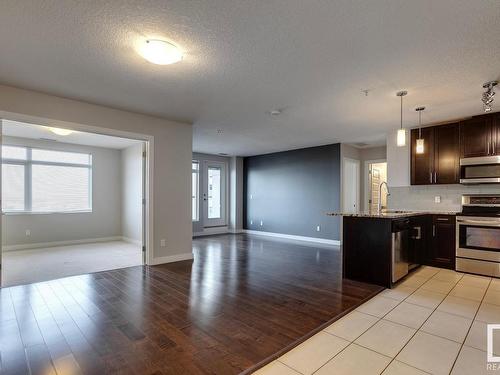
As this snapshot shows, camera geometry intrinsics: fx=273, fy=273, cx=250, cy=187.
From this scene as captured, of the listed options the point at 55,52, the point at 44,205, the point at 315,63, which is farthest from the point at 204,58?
the point at 44,205

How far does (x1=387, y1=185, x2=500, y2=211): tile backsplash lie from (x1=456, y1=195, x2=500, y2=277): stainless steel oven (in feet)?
0.56

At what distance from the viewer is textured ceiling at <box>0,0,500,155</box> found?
6.45 ft

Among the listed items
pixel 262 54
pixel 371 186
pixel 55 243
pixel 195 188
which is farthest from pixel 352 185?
pixel 55 243

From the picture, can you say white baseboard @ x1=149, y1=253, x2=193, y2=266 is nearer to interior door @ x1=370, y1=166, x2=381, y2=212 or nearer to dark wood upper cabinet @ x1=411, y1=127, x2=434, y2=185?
dark wood upper cabinet @ x1=411, y1=127, x2=434, y2=185

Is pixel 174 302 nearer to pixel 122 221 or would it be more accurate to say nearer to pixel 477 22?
pixel 477 22

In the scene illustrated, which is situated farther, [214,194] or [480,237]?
[214,194]

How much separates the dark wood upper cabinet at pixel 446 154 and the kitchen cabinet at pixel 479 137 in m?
0.11

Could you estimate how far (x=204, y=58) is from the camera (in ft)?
8.64

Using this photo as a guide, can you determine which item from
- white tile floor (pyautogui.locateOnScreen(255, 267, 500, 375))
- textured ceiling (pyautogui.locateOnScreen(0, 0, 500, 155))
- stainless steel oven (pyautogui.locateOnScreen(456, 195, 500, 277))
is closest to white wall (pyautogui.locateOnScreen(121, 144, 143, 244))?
textured ceiling (pyautogui.locateOnScreen(0, 0, 500, 155))

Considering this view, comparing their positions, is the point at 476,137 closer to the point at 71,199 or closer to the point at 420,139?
the point at 420,139

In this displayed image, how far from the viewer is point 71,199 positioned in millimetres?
6762

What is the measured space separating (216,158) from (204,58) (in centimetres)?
618

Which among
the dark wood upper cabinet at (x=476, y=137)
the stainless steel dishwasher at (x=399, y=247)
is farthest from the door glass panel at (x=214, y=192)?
the dark wood upper cabinet at (x=476, y=137)

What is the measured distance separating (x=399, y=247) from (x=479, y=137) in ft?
7.73
